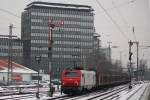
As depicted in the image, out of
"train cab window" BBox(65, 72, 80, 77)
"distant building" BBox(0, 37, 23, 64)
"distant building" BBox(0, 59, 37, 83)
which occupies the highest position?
"distant building" BBox(0, 37, 23, 64)

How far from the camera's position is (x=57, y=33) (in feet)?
616

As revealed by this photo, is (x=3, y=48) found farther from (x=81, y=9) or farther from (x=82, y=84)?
(x=82, y=84)

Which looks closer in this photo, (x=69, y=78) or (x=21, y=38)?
(x=69, y=78)

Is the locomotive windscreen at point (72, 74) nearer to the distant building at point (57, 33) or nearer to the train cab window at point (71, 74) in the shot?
the train cab window at point (71, 74)

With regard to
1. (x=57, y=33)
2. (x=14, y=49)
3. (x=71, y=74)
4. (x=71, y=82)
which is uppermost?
(x=57, y=33)

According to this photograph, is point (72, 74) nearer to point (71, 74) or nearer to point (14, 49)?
point (71, 74)

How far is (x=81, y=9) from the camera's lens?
7628 inches

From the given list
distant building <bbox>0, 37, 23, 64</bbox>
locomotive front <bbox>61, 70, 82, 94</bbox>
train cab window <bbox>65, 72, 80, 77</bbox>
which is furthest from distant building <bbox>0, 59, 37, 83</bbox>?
distant building <bbox>0, 37, 23, 64</bbox>

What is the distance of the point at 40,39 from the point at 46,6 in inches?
601

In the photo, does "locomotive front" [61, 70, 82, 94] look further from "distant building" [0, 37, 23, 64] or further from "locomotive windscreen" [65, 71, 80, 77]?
"distant building" [0, 37, 23, 64]

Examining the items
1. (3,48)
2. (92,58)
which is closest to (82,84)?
(92,58)

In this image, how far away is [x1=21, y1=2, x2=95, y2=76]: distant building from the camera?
183 meters

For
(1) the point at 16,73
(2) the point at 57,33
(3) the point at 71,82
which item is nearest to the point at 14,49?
(2) the point at 57,33

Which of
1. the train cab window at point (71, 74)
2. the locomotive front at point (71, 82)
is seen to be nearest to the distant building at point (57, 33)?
the train cab window at point (71, 74)
